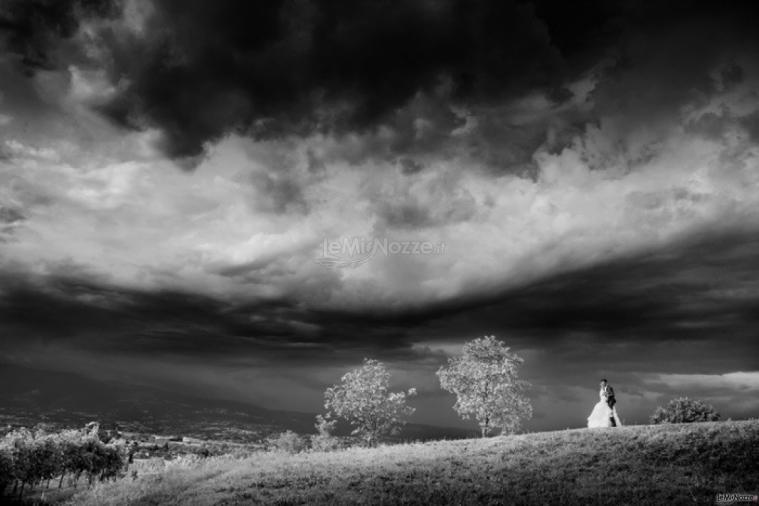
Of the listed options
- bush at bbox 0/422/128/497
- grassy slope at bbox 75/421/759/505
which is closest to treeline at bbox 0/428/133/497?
bush at bbox 0/422/128/497

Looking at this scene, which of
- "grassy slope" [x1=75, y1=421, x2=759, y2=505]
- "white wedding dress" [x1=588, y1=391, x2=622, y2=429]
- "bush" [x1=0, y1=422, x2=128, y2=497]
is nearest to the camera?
"grassy slope" [x1=75, y1=421, x2=759, y2=505]

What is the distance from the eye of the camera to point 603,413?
42125mm

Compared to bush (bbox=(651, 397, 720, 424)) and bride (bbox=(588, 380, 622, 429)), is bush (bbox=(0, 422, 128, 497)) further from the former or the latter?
bush (bbox=(651, 397, 720, 424))

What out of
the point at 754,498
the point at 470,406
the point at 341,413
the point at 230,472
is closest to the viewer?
the point at 754,498

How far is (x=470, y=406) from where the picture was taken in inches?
2657

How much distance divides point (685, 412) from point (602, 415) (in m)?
31.1

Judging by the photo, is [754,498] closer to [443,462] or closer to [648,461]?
[648,461]

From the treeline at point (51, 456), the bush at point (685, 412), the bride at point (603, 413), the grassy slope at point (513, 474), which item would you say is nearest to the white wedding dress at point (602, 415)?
the bride at point (603, 413)

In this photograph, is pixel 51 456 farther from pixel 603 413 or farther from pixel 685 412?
pixel 685 412

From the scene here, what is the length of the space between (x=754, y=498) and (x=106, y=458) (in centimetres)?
8449

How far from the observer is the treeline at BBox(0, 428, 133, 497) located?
58.7 meters

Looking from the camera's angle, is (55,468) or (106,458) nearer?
(55,468)

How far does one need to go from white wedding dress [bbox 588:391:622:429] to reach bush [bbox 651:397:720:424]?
28.4m

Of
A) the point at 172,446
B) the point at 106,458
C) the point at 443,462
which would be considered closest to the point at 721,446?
the point at 443,462
